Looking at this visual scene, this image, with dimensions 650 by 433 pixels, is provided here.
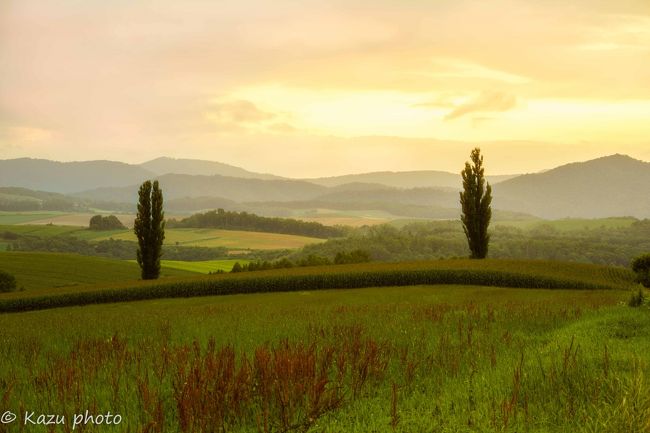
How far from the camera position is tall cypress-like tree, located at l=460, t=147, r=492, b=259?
1944 inches

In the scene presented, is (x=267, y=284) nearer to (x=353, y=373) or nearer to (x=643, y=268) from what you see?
(x=643, y=268)

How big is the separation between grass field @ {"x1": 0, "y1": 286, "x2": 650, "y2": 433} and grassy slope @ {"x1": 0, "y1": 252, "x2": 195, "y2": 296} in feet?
211

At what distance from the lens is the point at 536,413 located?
257 inches

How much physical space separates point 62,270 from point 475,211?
62329 mm

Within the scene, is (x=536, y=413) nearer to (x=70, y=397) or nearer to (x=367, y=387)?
(x=367, y=387)

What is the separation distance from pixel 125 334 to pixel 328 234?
589 feet

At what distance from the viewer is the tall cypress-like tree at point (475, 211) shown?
4938 cm

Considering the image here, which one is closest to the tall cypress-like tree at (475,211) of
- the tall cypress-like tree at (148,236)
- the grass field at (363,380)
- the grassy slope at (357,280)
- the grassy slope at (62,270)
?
the grassy slope at (357,280)

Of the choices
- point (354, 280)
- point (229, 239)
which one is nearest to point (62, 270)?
point (354, 280)

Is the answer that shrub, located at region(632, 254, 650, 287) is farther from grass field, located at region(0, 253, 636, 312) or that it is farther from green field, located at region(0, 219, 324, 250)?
green field, located at region(0, 219, 324, 250)

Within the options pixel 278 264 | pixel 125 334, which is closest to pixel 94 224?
pixel 278 264

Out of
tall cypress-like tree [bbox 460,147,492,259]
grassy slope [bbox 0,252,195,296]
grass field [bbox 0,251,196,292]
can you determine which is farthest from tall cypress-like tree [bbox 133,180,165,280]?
tall cypress-like tree [bbox 460,147,492,259]

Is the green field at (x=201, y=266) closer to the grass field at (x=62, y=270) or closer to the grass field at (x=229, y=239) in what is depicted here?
the grass field at (x=62, y=270)

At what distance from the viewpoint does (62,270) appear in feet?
266
